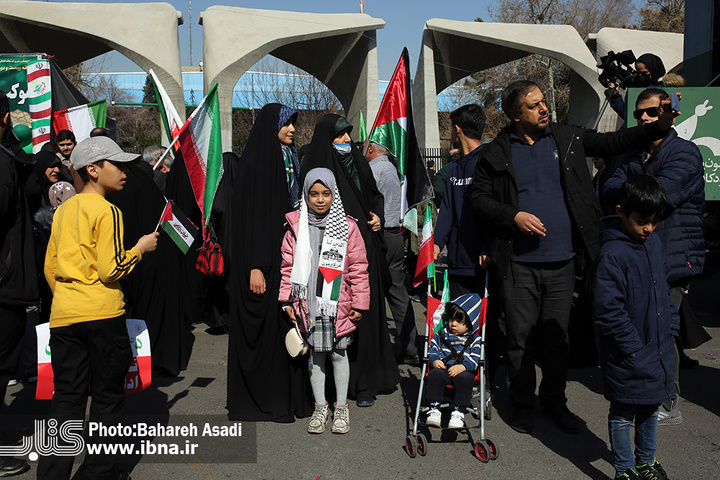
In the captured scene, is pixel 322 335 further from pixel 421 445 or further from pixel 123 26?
pixel 123 26

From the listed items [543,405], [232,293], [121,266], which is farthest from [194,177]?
[543,405]

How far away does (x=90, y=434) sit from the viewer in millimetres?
3398

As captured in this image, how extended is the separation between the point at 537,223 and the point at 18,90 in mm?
9098

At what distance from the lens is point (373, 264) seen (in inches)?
197

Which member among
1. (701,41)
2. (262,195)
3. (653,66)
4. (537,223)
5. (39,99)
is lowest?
(537,223)

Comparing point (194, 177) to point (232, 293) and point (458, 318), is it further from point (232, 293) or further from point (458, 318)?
point (458, 318)

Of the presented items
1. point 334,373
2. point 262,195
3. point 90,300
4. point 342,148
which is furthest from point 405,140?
point 90,300

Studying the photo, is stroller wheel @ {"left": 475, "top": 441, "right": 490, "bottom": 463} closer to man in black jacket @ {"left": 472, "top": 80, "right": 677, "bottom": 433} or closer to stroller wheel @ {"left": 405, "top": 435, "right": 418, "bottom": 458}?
stroller wheel @ {"left": 405, "top": 435, "right": 418, "bottom": 458}

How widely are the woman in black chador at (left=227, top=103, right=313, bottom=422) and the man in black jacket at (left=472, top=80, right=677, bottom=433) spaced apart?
1.51 m

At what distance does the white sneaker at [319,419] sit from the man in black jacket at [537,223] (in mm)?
1305

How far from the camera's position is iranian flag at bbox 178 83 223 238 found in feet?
16.0

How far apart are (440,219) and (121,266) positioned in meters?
2.58

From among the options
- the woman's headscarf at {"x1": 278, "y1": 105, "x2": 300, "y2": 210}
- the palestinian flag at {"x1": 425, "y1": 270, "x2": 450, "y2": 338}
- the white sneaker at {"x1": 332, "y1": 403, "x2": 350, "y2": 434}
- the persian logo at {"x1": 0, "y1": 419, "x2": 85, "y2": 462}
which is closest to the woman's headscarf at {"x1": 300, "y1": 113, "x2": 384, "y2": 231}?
the woman's headscarf at {"x1": 278, "y1": 105, "x2": 300, "y2": 210}

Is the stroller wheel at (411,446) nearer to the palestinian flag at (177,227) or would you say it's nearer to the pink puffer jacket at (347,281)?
the pink puffer jacket at (347,281)
